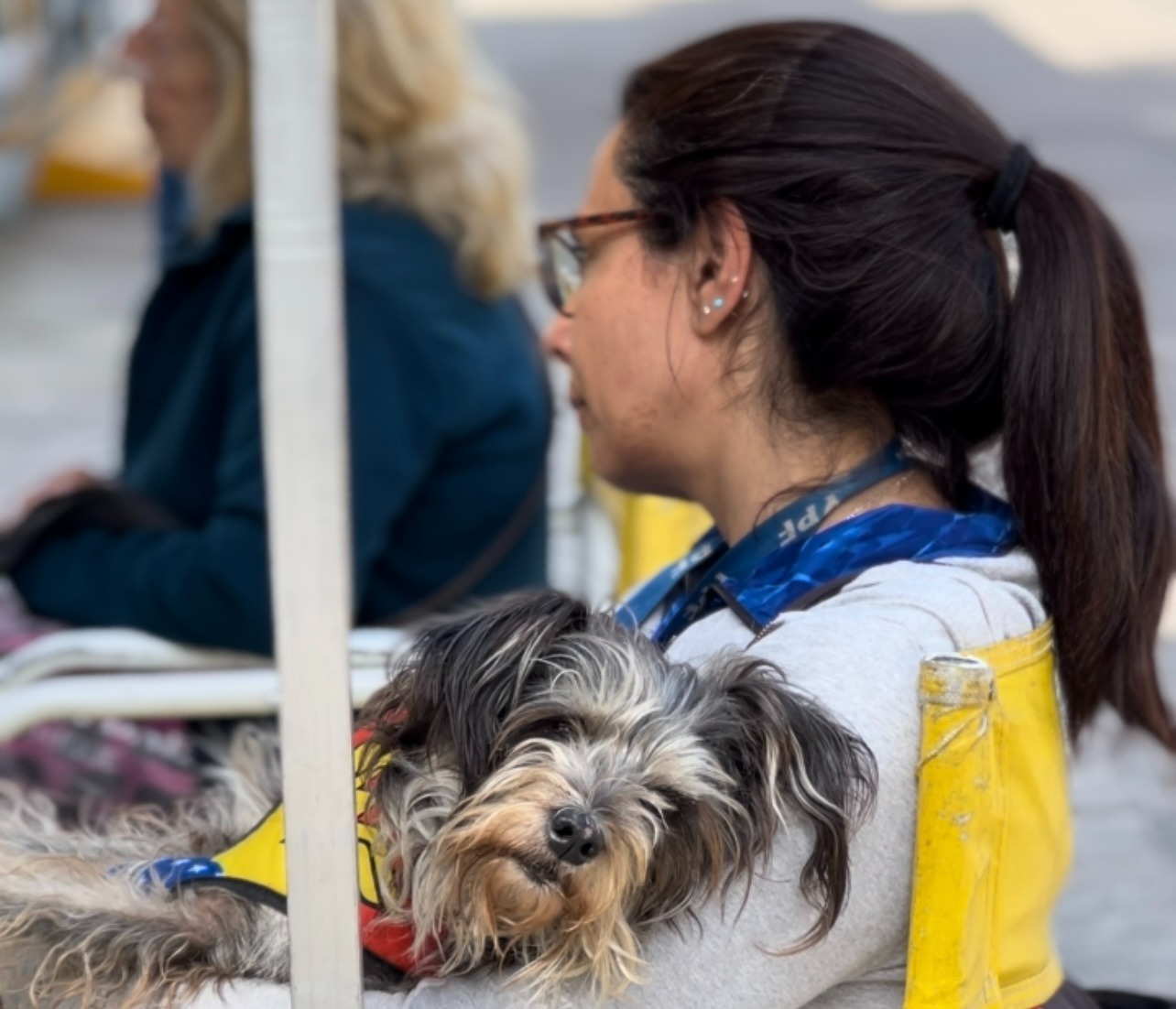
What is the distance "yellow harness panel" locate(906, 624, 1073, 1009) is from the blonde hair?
5.41ft

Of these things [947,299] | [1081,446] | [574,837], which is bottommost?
[574,837]

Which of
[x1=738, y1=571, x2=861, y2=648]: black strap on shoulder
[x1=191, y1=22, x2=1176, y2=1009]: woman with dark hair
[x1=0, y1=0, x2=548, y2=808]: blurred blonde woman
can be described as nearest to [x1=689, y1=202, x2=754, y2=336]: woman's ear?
[x1=191, y1=22, x2=1176, y2=1009]: woman with dark hair

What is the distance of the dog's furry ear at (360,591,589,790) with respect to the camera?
148cm

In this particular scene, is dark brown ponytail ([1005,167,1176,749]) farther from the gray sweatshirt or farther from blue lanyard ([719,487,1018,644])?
the gray sweatshirt

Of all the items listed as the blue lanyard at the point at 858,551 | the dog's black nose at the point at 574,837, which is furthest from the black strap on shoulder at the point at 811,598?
the dog's black nose at the point at 574,837

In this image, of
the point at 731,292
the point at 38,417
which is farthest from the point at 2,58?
the point at 731,292

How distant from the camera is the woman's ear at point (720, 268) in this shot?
1.83m

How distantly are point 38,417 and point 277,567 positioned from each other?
615 cm

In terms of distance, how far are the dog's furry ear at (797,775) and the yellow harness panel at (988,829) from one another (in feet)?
0.23

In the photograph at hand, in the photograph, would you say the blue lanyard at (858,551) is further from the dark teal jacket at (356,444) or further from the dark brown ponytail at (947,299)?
the dark teal jacket at (356,444)

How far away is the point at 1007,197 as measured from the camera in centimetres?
183

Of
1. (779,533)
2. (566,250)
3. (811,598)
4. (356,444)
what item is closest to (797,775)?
(811,598)

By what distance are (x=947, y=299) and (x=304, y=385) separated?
86 cm

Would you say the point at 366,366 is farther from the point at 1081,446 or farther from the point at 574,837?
the point at 574,837
